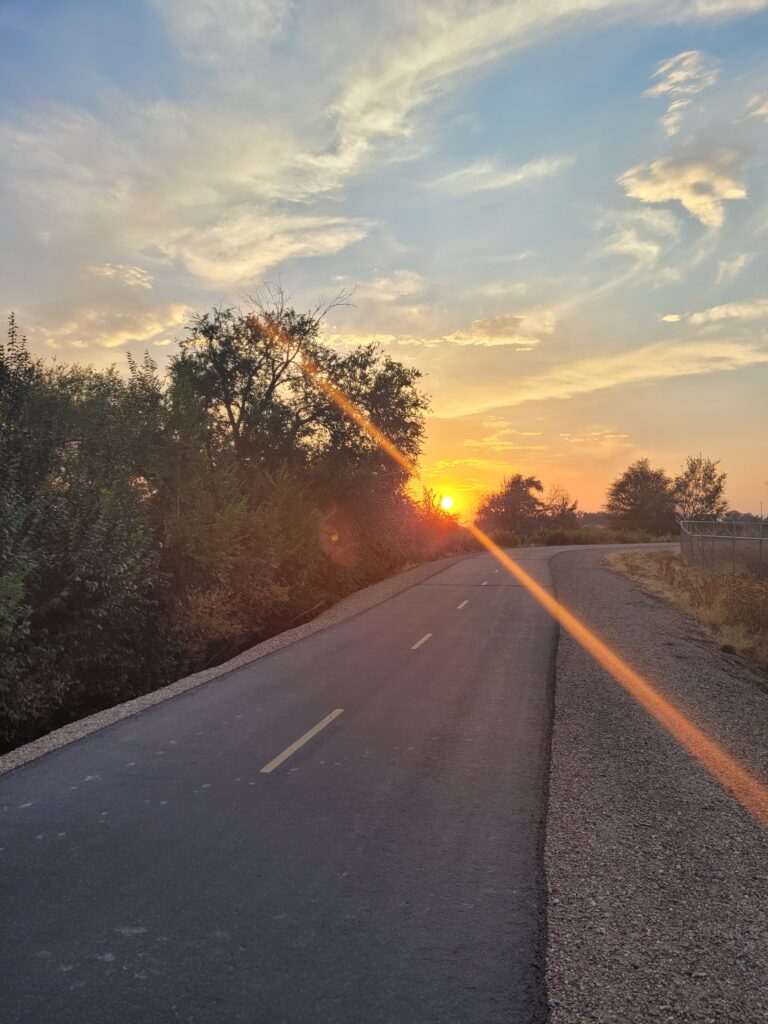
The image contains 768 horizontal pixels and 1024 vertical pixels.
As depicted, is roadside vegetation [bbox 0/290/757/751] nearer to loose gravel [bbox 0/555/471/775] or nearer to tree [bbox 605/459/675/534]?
loose gravel [bbox 0/555/471/775]

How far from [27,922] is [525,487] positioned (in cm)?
7788

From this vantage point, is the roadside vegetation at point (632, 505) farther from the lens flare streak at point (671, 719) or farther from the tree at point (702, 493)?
the lens flare streak at point (671, 719)

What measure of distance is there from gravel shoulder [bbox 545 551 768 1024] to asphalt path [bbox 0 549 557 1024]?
214 millimetres

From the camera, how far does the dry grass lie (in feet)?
48.6

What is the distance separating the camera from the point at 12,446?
428 inches

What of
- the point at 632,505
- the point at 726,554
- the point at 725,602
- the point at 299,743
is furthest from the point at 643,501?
the point at 299,743

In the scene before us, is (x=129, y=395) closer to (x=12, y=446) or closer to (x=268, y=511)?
(x=12, y=446)

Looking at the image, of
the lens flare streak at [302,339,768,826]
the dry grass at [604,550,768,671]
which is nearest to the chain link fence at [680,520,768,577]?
the dry grass at [604,550,768,671]

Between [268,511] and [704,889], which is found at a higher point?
[268,511]

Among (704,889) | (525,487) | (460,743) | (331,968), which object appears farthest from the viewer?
(525,487)

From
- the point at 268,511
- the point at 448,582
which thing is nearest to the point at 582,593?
the point at 448,582

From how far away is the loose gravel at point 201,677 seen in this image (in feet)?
24.5

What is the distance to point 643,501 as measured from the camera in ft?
250

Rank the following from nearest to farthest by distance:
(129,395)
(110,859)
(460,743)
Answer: (110,859)
(460,743)
(129,395)
